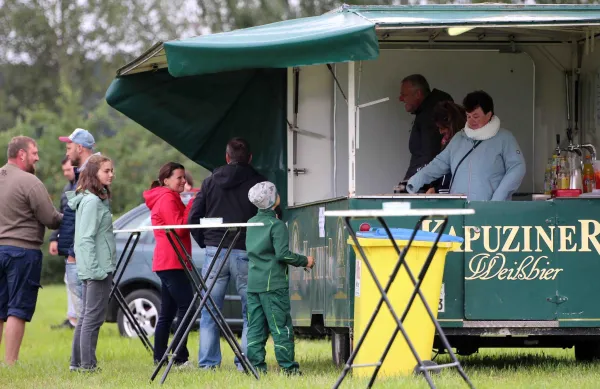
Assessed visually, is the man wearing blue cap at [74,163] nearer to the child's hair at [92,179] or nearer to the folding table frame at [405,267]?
the child's hair at [92,179]

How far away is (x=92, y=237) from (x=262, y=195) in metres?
1.41

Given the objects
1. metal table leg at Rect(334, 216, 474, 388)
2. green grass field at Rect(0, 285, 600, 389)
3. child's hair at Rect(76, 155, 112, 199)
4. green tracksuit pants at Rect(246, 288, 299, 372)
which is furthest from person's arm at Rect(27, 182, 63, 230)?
metal table leg at Rect(334, 216, 474, 388)

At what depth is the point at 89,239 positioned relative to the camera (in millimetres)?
8984

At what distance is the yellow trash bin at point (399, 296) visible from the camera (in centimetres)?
798

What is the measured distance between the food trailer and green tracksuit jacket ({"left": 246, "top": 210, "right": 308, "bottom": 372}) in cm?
42

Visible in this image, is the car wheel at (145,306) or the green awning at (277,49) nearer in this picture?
the green awning at (277,49)

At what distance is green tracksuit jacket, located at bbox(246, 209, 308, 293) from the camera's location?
8539 mm

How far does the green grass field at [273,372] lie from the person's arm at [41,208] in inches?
47.9

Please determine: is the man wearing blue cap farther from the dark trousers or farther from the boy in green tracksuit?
the boy in green tracksuit

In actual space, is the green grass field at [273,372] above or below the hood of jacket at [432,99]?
below

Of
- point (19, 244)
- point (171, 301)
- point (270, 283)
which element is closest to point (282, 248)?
point (270, 283)

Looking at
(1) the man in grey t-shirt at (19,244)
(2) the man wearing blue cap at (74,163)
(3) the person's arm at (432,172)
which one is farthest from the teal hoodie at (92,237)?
(3) the person's arm at (432,172)

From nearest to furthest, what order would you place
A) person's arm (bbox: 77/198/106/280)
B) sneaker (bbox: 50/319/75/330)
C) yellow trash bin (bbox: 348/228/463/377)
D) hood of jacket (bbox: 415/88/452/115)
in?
yellow trash bin (bbox: 348/228/463/377) < person's arm (bbox: 77/198/106/280) < hood of jacket (bbox: 415/88/452/115) < sneaker (bbox: 50/319/75/330)

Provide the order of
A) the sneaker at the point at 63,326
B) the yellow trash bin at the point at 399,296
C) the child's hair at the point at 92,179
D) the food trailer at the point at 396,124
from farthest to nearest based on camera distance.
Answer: the sneaker at the point at 63,326 → the child's hair at the point at 92,179 → the food trailer at the point at 396,124 → the yellow trash bin at the point at 399,296
